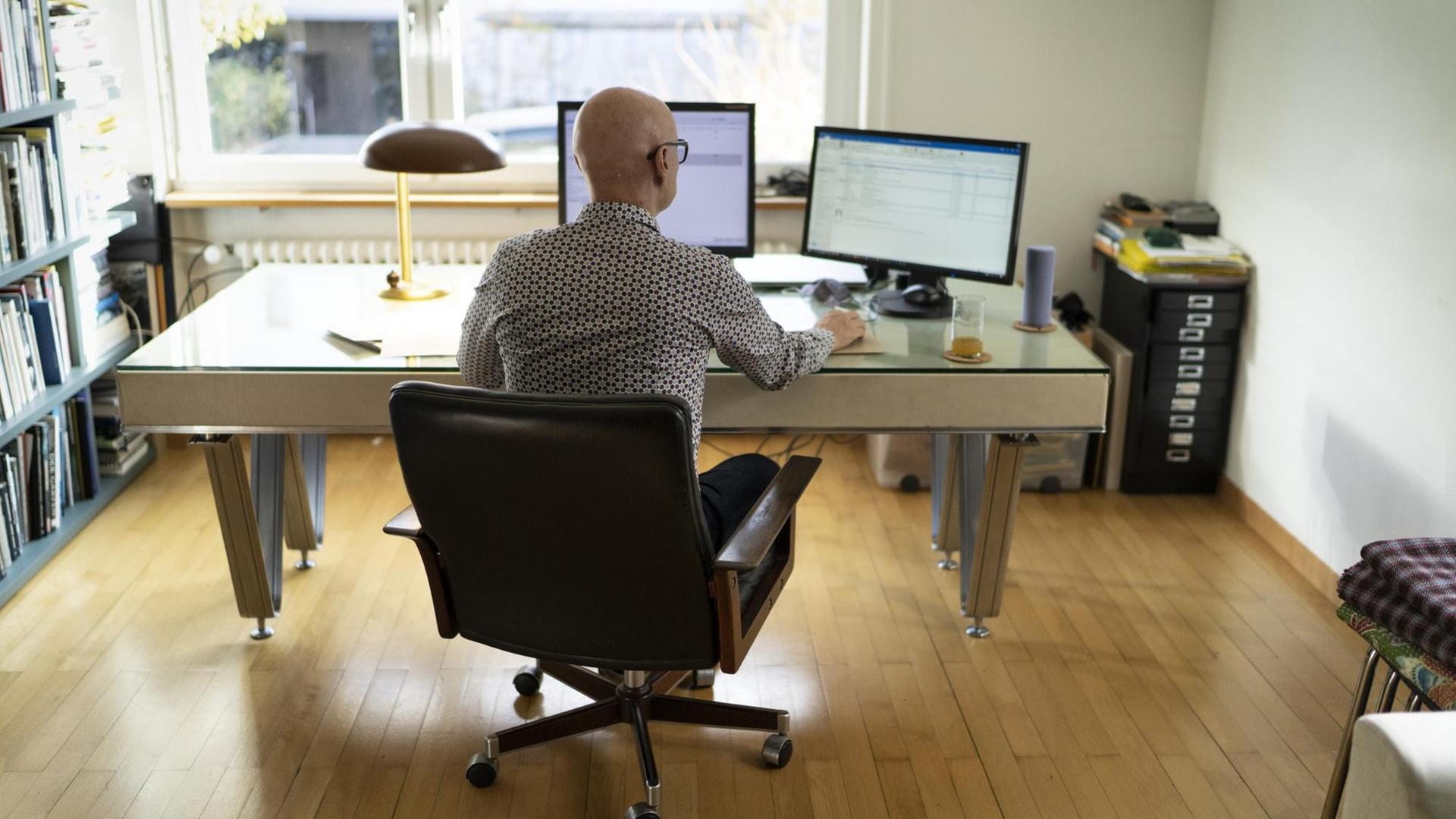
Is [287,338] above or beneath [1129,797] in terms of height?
above

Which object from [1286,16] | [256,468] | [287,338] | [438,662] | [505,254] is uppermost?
[1286,16]

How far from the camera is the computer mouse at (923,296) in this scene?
298 centimetres

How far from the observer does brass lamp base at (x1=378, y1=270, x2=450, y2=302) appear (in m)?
3.05

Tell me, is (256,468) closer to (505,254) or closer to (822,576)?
(505,254)

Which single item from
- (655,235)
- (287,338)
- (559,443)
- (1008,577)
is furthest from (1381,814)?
(287,338)

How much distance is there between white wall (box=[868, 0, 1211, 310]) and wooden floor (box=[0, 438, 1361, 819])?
115 cm

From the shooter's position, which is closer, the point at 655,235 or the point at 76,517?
the point at 655,235

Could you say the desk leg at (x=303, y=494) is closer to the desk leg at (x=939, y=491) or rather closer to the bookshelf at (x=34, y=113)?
the bookshelf at (x=34, y=113)

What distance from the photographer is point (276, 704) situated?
8.71ft

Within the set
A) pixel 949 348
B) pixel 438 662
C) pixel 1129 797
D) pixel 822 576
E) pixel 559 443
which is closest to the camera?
pixel 559 443

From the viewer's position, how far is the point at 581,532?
195cm

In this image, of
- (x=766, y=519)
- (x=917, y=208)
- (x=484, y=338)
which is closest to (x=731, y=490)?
(x=766, y=519)

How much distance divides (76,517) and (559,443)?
2224 mm

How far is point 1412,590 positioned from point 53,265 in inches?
126
